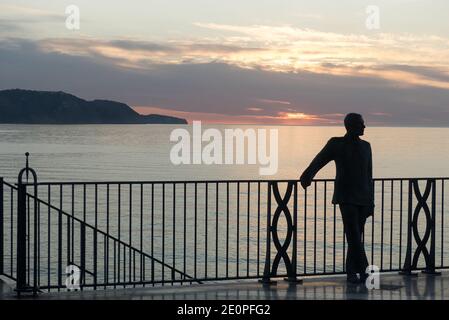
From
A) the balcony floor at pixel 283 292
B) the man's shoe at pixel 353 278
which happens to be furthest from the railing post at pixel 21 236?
the man's shoe at pixel 353 278

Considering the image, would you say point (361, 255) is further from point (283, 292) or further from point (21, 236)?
point (21, 236)

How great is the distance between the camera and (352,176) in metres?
8.55

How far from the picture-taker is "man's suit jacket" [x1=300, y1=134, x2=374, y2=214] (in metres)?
8.50

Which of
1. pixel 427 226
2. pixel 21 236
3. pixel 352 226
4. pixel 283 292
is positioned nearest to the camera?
pixel 21 236

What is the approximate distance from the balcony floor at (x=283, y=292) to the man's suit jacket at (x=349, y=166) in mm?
1039

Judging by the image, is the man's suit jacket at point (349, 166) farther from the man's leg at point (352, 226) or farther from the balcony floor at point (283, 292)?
the balcony floor at point (283, 292)

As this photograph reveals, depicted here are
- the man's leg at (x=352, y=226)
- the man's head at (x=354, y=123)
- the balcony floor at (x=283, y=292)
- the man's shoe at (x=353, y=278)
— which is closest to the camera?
the balcony floor at (x=283, y=292)

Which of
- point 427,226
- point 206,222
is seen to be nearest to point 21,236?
point 206,222

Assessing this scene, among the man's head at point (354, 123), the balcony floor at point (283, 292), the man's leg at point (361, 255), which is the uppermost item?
the man's head at point (354, 123)

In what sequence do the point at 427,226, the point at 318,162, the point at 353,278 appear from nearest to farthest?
the point at 318,162, the point at 353,278, the point at 427,226

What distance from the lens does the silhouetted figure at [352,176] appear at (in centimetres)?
847

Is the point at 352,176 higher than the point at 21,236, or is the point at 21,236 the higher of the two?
the point at 352,176

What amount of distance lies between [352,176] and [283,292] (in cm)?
155

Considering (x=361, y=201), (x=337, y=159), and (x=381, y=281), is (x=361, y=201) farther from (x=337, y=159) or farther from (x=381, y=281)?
(x=381, y=281)
